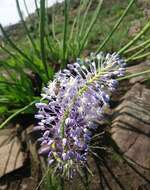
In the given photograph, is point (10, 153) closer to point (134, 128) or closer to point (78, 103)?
point (134, 128)

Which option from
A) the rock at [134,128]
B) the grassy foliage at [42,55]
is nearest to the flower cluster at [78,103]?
the grassy foliage at [42,55]

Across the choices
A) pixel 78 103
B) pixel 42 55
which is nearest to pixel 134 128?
pixel 42 55

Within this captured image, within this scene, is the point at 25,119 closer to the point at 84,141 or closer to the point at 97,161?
the point at 97,161

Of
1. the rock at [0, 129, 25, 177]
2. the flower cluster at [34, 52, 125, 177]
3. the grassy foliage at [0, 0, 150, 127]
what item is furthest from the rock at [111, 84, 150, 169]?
the flower cluster at [34, 52, 125, 177]

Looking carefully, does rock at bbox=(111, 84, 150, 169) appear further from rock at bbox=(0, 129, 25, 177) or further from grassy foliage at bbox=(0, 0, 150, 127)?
rock at bbox=(0, 129, 25, 177)

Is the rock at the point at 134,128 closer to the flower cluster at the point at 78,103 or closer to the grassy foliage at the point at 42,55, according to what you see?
the grassy foliage at the point at 42,55
